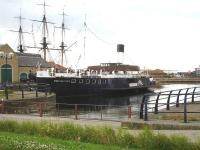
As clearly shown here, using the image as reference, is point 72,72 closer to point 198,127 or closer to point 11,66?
point 11,66

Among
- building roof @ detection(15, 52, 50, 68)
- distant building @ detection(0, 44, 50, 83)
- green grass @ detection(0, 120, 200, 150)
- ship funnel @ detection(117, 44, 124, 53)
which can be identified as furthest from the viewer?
ship funnel @ detection(117, 44, 124, 53)

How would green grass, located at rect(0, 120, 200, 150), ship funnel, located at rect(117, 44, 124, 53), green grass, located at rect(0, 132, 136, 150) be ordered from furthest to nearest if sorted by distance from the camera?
ship funnel, located at rect(117, 44, 124, 53) < green grass, located at rect(0, 120, 200, 150) < green grass, located at rect(0, 132, 136, 150)

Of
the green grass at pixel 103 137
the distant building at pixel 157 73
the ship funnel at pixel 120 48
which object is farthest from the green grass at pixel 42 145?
the distant building at pixel 157 73

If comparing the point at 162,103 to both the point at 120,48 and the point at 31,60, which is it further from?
the point at 120,48

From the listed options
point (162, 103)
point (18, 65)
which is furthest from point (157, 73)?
point (162, 103)

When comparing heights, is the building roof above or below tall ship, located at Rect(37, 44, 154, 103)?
above

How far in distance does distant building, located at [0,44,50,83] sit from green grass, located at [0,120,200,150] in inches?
2537

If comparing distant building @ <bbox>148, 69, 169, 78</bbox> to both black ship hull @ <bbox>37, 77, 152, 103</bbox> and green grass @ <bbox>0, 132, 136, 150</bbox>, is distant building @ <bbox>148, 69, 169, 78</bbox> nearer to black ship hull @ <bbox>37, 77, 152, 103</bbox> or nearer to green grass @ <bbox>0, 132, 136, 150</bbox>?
black ship hull @ <bbox>37, 77, 152, 103</bbox>

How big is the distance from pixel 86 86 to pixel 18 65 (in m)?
22.5

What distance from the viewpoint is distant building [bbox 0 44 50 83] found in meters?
83.8

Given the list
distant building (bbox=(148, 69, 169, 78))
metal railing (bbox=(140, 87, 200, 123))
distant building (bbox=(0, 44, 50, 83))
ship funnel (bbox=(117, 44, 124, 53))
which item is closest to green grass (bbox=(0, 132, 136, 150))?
metal railing (bbox=(140, 87, 200, 123))

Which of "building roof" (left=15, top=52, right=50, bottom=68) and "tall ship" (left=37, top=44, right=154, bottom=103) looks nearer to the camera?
"tall ship" (left=37, top=44, right=154, bottom=103)

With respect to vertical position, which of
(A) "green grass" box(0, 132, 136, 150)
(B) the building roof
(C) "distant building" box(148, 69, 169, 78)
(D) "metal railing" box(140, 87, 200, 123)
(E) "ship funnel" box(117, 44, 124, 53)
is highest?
(E) "ship funnel" box(117, 44, 124, 53)

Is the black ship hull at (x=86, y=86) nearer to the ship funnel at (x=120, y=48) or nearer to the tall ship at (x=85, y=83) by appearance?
the tall ship at (x=85, y=83)
